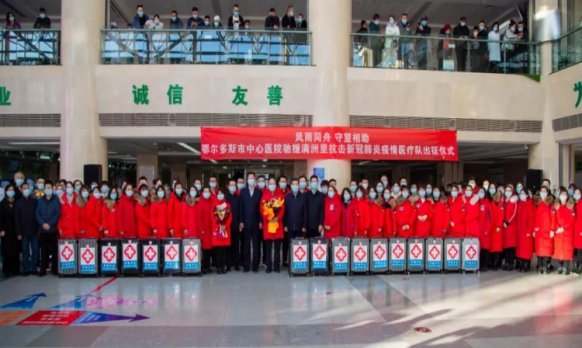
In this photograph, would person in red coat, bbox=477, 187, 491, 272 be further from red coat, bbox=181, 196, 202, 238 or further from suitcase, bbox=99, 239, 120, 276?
suitcase, bbox=99, 239, 120, 276

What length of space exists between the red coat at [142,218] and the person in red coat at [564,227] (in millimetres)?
8774

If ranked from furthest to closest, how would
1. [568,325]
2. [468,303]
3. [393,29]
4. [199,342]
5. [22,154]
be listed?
[22,154], [393,29], [468,303], [568,325], [199,342]

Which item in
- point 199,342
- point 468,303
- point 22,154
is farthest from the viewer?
point 22,154

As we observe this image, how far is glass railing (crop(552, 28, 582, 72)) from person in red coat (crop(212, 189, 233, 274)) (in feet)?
39.1

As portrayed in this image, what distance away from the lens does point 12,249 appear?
32.0ft

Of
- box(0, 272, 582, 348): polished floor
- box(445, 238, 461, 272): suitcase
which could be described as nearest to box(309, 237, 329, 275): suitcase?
box(0, 272, 582, 348): polished floor

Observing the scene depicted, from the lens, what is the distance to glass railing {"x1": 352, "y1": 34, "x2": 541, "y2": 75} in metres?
14.9

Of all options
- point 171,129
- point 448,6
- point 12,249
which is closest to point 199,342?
point 12,249

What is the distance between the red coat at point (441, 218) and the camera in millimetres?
10508

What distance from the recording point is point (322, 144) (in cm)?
1395

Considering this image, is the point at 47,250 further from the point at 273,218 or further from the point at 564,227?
the point at 564,227

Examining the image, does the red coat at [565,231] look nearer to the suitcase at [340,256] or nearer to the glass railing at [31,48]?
the suitcase at [340,256]

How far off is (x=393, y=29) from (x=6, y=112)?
12.8 meters

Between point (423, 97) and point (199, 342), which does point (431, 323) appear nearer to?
point (199, 342)
